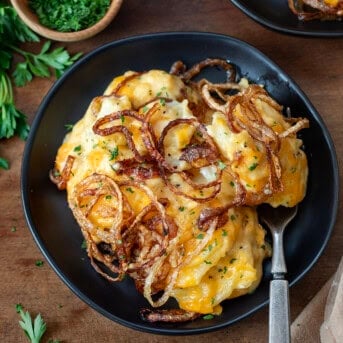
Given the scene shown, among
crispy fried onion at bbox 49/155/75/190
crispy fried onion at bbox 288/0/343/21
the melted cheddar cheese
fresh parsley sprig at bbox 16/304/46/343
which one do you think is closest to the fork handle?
the melted cheddar cheese

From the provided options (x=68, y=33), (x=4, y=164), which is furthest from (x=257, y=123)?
(x=4, y=164)

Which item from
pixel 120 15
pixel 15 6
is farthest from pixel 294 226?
pixel 15 6

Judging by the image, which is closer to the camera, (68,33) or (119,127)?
(119,127)

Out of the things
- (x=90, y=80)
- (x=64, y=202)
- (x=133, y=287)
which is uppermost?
(x=90, y=80)

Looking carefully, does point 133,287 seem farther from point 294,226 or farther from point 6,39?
point 6,39

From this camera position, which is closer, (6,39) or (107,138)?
(107,138)

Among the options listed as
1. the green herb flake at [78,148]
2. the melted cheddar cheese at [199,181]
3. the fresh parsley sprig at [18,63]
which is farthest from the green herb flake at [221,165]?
the fresh parsley sprig at [18,63]

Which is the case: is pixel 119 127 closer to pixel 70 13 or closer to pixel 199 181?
pixel 199 181
